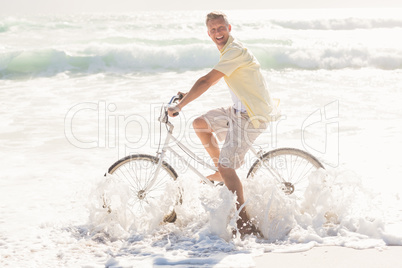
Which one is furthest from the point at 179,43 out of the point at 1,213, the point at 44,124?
the point at 1,213

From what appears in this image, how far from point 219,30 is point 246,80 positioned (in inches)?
19.3

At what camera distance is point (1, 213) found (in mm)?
5074

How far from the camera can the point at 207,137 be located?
4.43m

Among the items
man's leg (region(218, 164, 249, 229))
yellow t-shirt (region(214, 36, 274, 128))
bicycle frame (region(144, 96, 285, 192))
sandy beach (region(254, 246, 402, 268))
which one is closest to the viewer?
sandy beach (region(254, 246, 402, 268))

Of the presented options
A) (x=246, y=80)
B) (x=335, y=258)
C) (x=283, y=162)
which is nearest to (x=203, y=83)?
(x=246, y=80)

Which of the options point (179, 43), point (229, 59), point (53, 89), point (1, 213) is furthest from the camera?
point (179, 43)

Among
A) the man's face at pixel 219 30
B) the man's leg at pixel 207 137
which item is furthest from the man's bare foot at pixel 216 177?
the man's face at pixel 219 30

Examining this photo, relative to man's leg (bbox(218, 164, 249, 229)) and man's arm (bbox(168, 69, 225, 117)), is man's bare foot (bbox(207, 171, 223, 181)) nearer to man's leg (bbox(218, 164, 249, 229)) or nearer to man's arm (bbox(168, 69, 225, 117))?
man's leg (bbox(218, 164, 249, 229))

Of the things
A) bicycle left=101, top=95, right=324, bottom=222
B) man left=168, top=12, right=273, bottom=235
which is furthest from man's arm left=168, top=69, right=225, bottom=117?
bicycle left=101, top=95, right=324, bottom=222

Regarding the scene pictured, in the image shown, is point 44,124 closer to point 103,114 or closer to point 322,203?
point 103,114

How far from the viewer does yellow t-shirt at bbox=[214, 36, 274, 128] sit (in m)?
3.94

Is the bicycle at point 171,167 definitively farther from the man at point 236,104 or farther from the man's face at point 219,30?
the man's face at point 219,30

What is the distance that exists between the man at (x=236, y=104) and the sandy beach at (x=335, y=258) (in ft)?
1.74

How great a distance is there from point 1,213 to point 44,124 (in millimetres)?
4418
